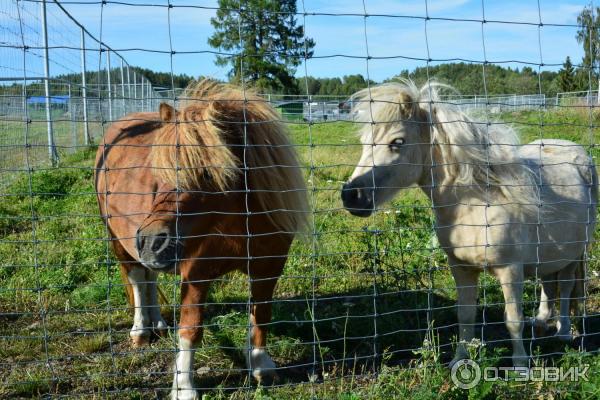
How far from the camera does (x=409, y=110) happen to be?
3225 millimetres

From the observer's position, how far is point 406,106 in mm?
3219

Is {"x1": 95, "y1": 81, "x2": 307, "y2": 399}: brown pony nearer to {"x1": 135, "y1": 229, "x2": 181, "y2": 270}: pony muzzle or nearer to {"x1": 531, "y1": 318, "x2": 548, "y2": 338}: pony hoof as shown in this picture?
{"x1": 135, "y1": 229, "x2": 181, "y2": 270}: pony muzzle

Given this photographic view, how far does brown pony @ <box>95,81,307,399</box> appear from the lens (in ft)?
9.29

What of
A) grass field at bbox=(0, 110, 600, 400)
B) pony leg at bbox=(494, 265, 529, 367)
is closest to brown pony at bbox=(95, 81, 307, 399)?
grass field at bbox=(0, 110, 600, 400)

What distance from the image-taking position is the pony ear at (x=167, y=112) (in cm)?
320

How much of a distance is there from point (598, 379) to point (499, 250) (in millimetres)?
833

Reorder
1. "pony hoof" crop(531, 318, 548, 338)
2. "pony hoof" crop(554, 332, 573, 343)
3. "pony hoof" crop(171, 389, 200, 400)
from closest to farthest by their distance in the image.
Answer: "pony hoof" crop(171, 389, 200, 400) → "pony hoof" crop(554, 332, 573, 343) → "pony hoof" crop(531, 318, 548, 338)

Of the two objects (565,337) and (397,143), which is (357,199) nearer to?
(397,143)

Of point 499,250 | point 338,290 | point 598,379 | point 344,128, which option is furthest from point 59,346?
point 344,128

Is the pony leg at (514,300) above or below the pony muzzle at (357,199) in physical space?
below

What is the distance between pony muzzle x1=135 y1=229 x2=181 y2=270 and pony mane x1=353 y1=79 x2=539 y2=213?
4.29ft

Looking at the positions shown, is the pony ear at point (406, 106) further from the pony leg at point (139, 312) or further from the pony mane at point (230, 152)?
the pony leg at point (139, 312)

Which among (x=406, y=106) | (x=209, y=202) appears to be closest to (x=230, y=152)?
(x=209, y=202)

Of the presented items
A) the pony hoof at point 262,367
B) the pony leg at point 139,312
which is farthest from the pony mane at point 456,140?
the pony leg at point 139,312
